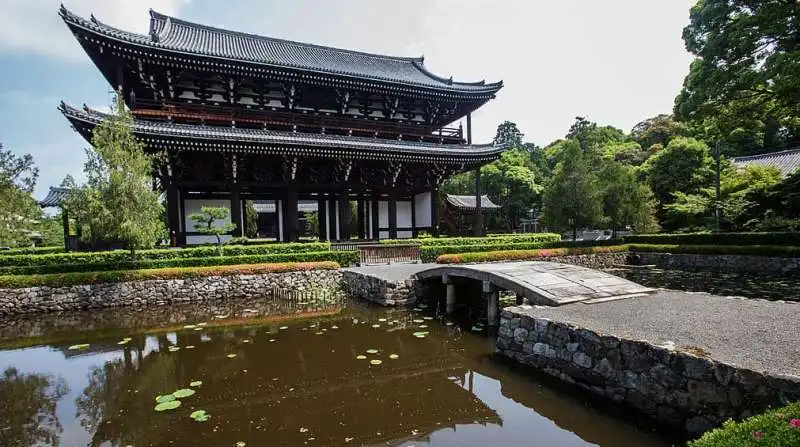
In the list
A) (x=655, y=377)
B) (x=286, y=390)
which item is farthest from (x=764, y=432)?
(x=286, y=390)

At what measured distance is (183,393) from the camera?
6266 millimetres

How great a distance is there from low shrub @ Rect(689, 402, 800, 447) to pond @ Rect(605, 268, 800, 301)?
11624 millimetres

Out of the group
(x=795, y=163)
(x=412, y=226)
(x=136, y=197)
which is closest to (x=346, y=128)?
(x=412, y=226)

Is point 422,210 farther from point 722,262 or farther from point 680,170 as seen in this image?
point 680,170

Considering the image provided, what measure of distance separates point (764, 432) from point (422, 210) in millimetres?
21539

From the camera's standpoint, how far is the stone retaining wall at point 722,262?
1761cm

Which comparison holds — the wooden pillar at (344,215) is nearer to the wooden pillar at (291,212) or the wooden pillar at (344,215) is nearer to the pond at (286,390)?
the wooden pillar at (291,212)

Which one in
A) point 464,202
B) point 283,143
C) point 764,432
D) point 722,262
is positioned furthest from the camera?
point 464,202

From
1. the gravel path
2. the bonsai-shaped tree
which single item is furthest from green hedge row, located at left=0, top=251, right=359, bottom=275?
the gravel path

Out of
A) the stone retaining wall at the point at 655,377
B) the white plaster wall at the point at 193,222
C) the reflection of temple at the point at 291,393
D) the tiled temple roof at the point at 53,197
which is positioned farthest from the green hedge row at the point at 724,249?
the tiled temple roof at the point at 53,197

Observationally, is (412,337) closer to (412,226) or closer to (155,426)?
(155,426)

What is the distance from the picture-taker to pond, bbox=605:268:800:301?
12930 mm

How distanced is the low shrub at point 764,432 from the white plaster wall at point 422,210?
2068cm

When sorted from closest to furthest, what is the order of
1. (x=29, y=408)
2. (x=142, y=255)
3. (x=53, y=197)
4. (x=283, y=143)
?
(x=29, y=408) < (x=142, y=255) < (x=283, y=143) < (x=53, y=197)
